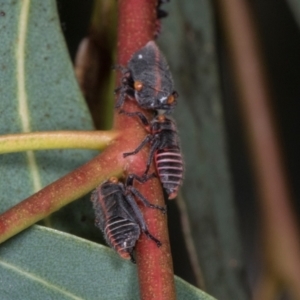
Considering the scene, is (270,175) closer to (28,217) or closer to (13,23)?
(13,23)

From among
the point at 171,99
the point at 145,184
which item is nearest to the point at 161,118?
the point at 171,99

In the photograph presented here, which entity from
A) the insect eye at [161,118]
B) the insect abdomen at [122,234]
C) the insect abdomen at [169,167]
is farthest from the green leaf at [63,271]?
the insect eye at [161,118]

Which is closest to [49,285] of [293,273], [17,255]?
[17,255]

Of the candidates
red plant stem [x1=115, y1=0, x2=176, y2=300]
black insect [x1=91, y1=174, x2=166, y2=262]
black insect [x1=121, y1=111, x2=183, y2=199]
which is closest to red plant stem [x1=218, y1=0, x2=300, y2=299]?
red plant stem [x1=115, y1=0, x2=176, y2=300]

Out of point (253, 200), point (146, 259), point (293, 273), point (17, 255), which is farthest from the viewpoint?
point (253, 200)

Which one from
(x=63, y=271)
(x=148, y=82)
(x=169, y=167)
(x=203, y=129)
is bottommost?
(x=63, y=271)

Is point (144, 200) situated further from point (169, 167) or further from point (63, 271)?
point (63, 271)

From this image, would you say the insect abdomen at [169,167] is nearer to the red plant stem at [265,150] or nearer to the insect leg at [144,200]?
the insect leg at [144,200]
